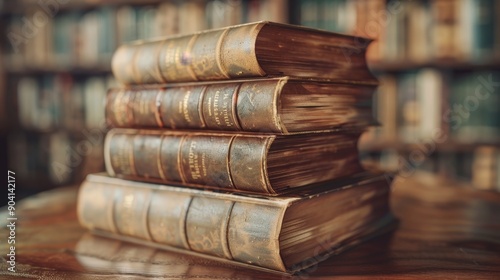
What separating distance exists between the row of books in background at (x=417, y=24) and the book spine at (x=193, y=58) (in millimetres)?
1289

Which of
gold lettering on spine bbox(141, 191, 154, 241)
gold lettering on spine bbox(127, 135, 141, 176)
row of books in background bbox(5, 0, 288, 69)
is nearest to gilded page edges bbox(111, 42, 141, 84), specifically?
gold lettering on spine bbox(127, 135, 141, 176)

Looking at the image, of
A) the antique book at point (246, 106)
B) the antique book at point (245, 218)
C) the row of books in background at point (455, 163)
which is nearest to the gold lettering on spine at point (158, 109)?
the antique book at point (246, 106)

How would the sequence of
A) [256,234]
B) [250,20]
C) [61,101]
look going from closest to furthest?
[256,234] → [250,20] → [61,101]

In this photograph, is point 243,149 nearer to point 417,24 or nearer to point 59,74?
point 417,24

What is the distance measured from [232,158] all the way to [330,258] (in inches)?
7.6

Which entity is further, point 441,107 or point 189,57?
point 441,107

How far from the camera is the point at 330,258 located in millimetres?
649

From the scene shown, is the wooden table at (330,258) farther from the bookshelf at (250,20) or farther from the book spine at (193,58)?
the bookshelf at (250,20)

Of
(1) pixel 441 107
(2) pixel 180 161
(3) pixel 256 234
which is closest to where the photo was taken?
(3) pixel 256 234

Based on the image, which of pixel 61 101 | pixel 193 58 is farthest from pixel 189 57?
pixel 61 101

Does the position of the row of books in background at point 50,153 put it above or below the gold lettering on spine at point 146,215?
below

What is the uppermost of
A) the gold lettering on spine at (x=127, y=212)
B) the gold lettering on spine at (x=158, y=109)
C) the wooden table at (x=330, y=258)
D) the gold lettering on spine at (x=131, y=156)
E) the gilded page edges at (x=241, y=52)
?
the gilded page edges at (x=241, y=52)

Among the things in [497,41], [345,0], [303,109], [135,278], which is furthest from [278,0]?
[135,278]

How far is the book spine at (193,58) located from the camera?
62 centimetres
